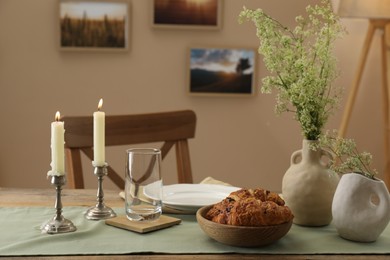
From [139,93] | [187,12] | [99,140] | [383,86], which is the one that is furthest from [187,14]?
[99,140]

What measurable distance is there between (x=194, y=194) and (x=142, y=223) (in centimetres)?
35

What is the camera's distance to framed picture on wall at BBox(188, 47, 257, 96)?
A: 344cm

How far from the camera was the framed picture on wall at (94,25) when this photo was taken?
3.32 metres

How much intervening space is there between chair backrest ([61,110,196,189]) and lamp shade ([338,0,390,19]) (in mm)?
1237

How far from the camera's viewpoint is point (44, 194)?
1769 mm

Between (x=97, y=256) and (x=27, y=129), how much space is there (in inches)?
92.2

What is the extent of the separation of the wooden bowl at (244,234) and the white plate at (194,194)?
0.29m

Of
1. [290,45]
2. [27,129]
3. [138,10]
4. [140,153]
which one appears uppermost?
[138,10]

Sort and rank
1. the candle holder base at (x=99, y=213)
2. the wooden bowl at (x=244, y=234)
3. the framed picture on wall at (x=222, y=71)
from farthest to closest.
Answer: the framed picture on wall at (x=222, y=71) → the candle holder base at (x=99, y=213) → the wooden bowl at (x=244, y=234)

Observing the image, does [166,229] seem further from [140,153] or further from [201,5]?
[201,5]

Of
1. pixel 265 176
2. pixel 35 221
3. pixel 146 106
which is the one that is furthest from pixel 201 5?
pixel 35 221

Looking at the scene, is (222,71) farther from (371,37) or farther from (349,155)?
(349,155)

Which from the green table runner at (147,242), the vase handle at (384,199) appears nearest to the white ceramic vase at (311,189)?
the green table runner at (147,242)

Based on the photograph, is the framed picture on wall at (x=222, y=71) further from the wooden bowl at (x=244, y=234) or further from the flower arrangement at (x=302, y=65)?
the wooden bowl at (x=244, y=234)
